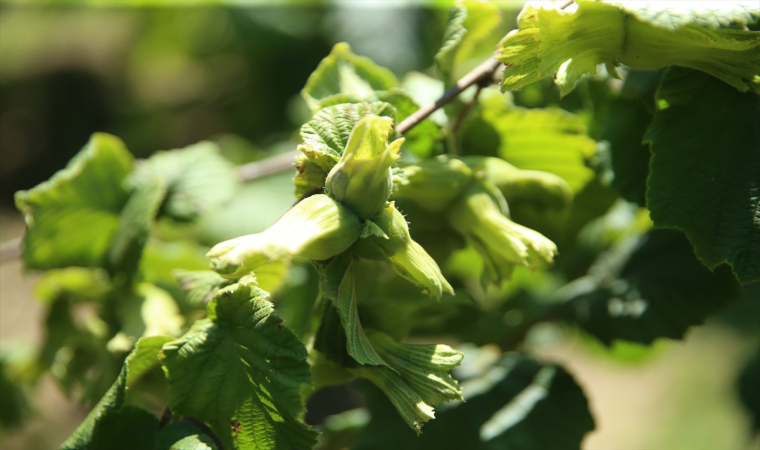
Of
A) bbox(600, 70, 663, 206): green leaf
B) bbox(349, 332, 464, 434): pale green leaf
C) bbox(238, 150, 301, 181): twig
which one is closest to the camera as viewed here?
bbox(349, 332, 464, 434): pale green leaf

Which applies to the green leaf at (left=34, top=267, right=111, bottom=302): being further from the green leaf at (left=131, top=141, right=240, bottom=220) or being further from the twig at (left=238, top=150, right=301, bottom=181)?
the twig at (left=238, top=150, right=301, bottom=181)

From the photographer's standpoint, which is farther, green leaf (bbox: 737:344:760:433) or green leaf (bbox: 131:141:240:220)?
green leaf (bbox: 737:344:760:433)

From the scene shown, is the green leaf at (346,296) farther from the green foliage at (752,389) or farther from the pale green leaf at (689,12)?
the green foliage at (752,389)

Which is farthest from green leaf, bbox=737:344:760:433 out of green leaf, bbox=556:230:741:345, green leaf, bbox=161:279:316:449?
green leaf, bbox=161:279:316:449

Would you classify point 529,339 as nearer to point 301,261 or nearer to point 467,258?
point 467,258

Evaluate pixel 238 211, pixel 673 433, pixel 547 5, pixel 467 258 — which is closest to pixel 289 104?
pixel 238 211

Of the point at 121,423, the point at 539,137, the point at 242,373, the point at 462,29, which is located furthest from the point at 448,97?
the point at 121,423
